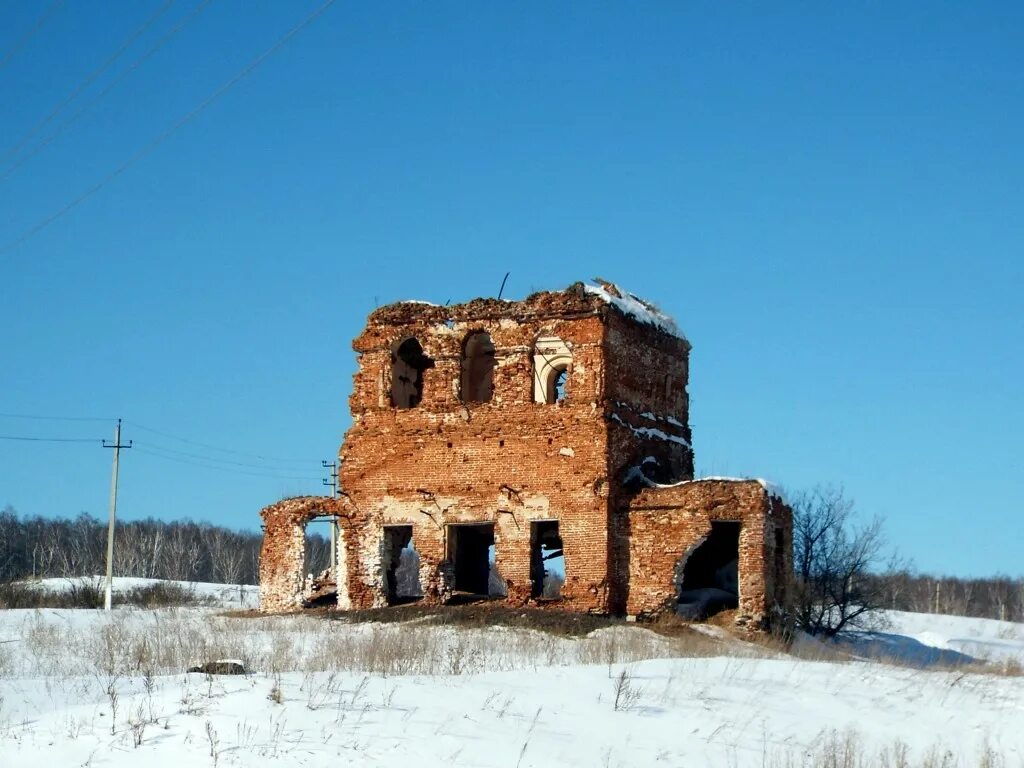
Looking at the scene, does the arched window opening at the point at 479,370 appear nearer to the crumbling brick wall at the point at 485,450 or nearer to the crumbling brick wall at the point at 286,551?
the crumbling brick wall at the point at 485,450

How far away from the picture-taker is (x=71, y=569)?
59.6 metres

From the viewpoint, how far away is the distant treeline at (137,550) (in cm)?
5906

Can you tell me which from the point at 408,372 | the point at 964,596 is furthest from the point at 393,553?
the point at 964,596

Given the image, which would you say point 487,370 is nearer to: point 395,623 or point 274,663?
point 395,623

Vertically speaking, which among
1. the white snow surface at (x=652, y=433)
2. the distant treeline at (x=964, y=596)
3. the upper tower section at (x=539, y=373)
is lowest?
the distant treeline at (x=964, y=596)

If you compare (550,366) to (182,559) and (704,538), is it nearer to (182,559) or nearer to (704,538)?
(704,538)

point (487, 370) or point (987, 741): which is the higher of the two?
point (487, 370)

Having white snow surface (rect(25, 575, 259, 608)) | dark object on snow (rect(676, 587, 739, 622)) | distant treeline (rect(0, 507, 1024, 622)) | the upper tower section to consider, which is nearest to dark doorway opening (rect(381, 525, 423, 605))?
the upper tower section

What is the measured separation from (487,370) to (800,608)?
24.1 feet

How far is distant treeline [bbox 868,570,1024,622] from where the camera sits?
6444 cm

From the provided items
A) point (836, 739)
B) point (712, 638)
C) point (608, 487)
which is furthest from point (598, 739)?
point (608, 487)

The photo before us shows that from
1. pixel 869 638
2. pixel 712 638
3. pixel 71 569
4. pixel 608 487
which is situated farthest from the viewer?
pixel 71 569

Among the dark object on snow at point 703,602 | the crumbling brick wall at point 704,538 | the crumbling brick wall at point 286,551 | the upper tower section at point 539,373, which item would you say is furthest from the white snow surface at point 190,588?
the dark object on snow at point 703,602

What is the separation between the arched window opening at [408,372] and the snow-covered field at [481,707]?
8432 mm
